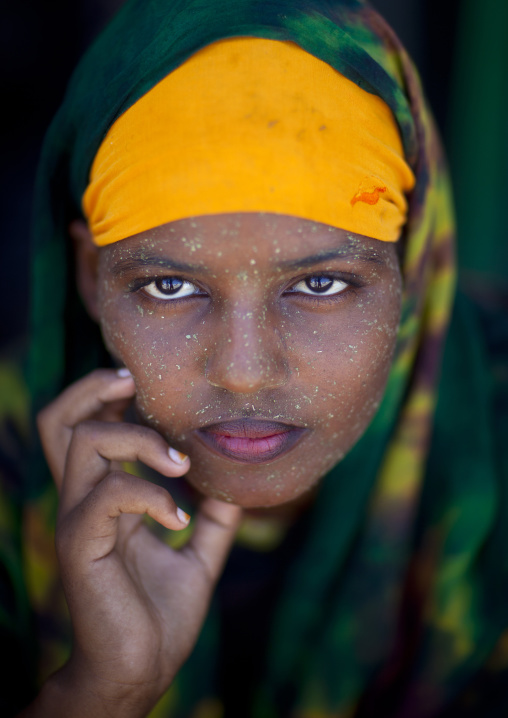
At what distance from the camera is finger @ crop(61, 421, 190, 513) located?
3.30 feet

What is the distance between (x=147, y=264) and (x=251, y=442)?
36 centimetres

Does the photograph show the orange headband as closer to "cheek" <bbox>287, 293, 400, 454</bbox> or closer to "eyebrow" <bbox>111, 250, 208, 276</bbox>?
"eyebrow" <bbox>111, 250, 208, 276</bbox>

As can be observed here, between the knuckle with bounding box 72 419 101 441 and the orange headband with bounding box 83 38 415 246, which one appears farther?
the knuckle with bounding box 72 419 101 441

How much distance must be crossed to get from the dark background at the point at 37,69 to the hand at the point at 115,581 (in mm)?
1334

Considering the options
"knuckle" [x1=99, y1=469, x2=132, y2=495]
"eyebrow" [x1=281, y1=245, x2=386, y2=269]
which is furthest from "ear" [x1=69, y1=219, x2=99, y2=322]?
"eyebrow" [x1=281, y1=245, x2=386, y2=269]

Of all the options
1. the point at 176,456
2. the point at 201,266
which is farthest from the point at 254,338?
the point at 176,456

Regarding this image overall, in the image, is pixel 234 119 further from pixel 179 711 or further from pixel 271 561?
pixel 179 711

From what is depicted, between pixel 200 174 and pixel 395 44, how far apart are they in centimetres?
52

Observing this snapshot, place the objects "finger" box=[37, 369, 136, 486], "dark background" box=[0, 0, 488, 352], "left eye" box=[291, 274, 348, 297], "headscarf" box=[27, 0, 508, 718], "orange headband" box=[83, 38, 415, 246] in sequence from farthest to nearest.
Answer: "dark background" box=[0, 0, 488, 352]
"headscarf" box=[27, 0, 508, 718]
"finger" box=[37, 369, 136, 486]
"left eye" box=[291, 274, 348, 297]
"orange headband" box=[83, 38, 415, 246]

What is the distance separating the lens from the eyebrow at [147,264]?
907mm

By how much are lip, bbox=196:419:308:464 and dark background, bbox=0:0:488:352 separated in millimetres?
1479

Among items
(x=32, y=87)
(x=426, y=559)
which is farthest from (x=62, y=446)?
(x=32, y=87)

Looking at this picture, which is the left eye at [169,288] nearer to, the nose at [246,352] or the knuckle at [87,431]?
the nose at [246,352]

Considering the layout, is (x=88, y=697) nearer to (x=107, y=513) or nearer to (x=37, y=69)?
(x=107, y=513)
